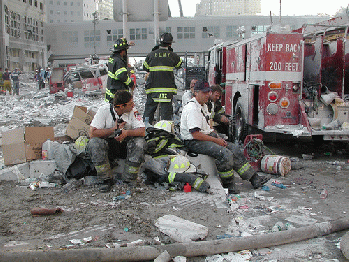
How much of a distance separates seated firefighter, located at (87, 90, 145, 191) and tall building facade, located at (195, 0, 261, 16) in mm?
155048

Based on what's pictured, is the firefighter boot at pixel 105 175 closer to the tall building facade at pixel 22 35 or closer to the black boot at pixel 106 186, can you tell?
the black boot at pixel 106 186

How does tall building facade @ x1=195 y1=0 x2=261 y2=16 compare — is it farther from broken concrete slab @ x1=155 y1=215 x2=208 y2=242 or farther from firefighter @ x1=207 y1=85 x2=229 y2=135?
broken concrete slab @ x1=155 y1=215 x2=208 y2=242

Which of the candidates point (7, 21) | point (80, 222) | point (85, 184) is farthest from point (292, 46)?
point (7, 21)

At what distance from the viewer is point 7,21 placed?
4422cm

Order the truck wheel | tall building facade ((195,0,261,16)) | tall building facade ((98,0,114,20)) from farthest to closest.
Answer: tall building facade ((98,0,114,20))
tall building facade ((195,0,261,16))
the truck wheel

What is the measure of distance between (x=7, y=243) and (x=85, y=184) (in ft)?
5.93

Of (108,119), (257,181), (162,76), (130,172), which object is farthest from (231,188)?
(162,76)

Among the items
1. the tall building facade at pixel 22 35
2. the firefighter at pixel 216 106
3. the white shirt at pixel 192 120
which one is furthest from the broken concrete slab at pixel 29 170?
the tall building facade at pixel 22 35

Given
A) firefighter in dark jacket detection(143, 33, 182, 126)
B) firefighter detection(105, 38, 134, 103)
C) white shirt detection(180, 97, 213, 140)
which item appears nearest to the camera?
white shirt detection(180, 97, 213, 140)

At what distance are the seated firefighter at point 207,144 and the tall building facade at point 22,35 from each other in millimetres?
39277

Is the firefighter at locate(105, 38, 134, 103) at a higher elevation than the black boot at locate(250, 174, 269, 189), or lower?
higher

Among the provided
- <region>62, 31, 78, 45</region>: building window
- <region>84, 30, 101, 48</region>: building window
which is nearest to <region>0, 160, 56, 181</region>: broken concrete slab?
<region>84, 30, 101, 48</region>: building window

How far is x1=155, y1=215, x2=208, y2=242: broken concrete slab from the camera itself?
320 centimetres

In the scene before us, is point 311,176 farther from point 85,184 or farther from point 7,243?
point 7,243
